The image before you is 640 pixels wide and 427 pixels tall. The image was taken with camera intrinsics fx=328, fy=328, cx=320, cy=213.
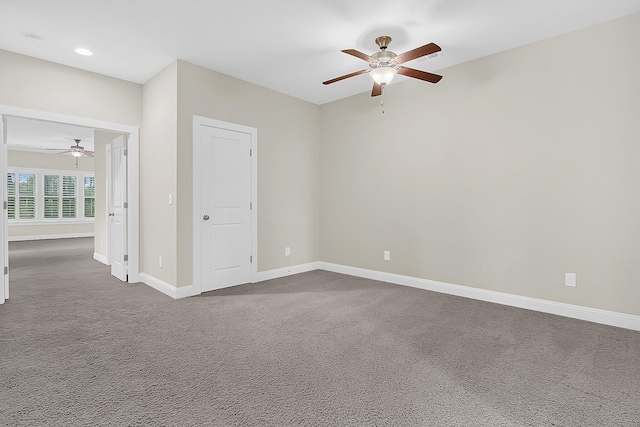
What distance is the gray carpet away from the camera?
1.80m

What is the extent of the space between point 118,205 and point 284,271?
111 inches

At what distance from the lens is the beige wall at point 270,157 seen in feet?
13.5

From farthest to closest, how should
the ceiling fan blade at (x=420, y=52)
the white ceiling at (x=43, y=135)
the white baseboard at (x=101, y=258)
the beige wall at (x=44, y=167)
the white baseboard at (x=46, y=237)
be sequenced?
the beige wall at (x=44, y=167)
the white baseboard at (x=46, y=237)
the white ceiling at (x=43, y=135)
the white baseboard at (x=101, y=258)
the ceiling fan blade at (x=420, y=52)

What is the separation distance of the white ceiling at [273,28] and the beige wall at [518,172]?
15.5 inches

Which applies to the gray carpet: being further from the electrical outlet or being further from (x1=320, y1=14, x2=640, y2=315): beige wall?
(x1=320, y1=14, x2=640, y2=315): beige wall

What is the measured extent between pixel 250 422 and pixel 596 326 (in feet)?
10.8

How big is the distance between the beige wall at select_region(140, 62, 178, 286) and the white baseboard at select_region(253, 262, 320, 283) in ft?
4.24

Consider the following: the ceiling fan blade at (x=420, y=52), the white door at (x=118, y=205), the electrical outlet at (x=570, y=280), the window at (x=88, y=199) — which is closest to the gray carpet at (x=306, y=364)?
the electrical outlet at (x=570, y=280)

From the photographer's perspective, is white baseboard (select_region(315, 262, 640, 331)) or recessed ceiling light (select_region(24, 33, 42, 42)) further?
recessed ceiling light (select_region(24, 33, 42, 42))

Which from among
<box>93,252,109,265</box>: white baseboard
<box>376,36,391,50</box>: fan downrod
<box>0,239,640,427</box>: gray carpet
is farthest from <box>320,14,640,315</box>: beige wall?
<box>93,252,109,265</box>: white baseboard

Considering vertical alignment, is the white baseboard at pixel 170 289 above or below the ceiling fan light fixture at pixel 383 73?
below

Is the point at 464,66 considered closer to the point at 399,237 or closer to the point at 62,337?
the point at 399,237

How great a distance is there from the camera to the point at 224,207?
179 inches

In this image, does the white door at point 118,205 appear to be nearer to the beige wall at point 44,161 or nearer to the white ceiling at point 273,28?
the white ceiling at point 273,28
